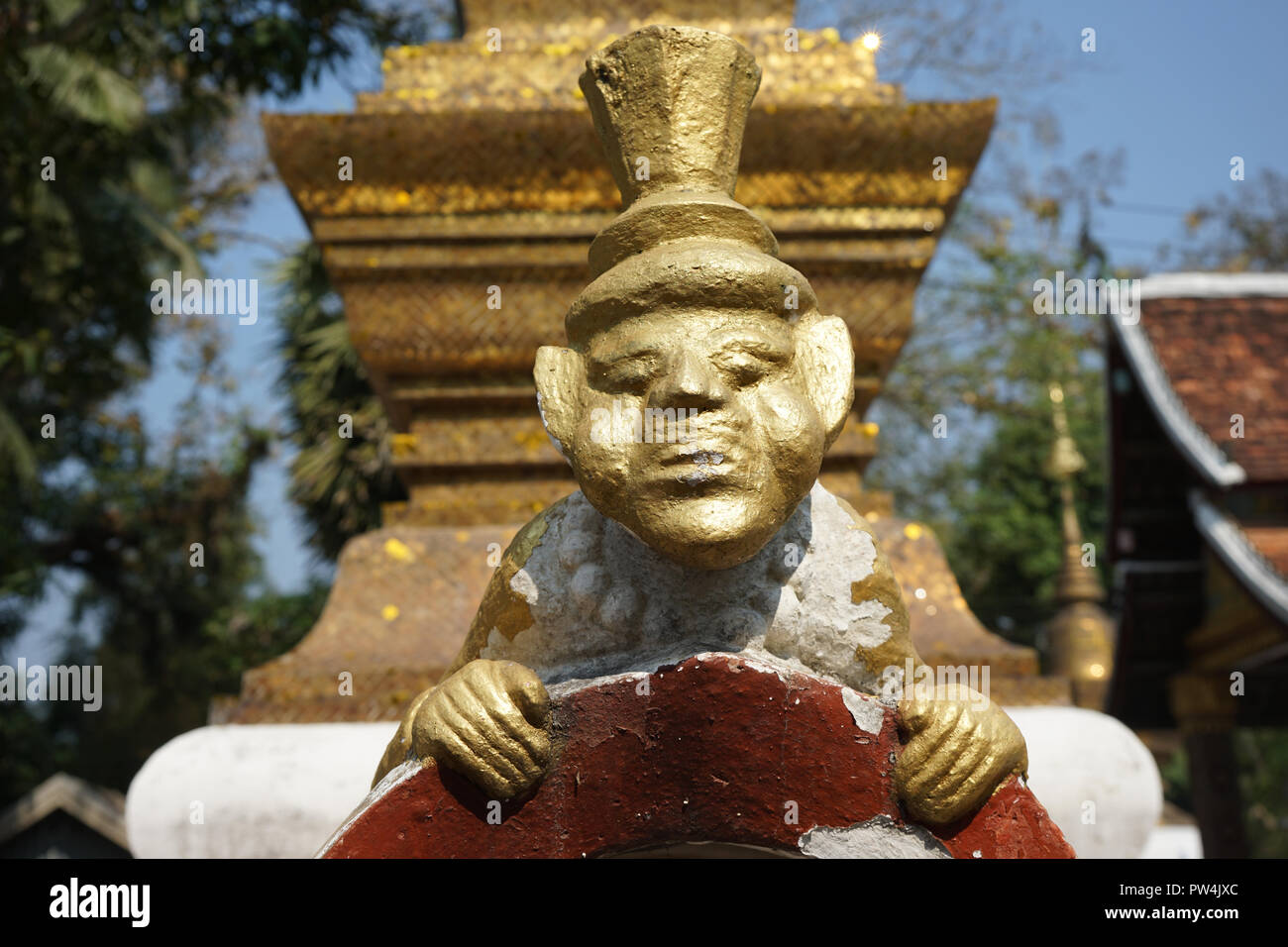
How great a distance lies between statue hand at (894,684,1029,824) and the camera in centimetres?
144

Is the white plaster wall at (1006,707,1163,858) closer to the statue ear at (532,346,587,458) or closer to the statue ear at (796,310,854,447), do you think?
the statue ear at (796,310,854,447)

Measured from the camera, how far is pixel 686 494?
1457mm

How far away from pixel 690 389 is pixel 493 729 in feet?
1.43

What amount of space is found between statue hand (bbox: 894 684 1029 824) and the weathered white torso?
0.67 feet

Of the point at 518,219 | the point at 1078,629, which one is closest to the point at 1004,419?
the point at 1078,629

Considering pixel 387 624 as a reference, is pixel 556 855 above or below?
below

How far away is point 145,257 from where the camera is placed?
10.1m

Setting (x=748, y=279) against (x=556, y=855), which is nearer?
(x=556, y=855)

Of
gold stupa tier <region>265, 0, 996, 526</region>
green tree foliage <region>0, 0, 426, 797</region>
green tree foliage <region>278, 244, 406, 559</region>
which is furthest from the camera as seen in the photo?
green tree foliage <region>278, 244, 406, 559</region>

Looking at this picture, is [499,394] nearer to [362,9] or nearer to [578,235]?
[578,235]

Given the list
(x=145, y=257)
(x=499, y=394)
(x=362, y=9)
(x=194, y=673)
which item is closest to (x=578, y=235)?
(x=499, y=394)

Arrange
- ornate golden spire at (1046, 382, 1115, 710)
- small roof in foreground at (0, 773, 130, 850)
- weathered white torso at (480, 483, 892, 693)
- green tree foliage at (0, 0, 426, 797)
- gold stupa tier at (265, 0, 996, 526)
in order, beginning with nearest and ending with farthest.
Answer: weathered white torso at (480, 483, 892, 693) < gold stupa tier at (265, 0, 996, 526) < green tree foliage at (0, 0, 426, 797) < small roof in foreground at (0, 773, 130, 850) < ornate golden spire at (1046, 382, 1115, 710)

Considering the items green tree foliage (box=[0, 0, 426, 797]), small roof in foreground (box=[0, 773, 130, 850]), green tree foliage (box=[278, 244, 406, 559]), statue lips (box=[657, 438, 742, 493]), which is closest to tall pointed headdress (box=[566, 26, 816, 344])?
statue lips (box=[657, 438, 742, 493])

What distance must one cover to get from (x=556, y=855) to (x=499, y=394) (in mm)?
1811
